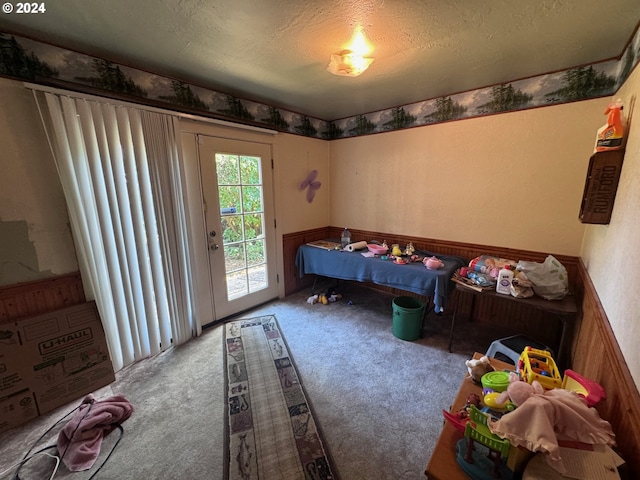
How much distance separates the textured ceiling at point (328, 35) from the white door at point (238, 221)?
679mm

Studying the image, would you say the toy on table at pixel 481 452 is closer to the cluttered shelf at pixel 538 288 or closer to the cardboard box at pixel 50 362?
the cluttered shelf at pixel 538 288

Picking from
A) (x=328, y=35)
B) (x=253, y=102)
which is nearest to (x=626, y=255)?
(x=328, y=35)

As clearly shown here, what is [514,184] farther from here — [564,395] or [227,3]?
[227,3]

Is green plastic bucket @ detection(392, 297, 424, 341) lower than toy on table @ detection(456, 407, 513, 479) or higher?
lower

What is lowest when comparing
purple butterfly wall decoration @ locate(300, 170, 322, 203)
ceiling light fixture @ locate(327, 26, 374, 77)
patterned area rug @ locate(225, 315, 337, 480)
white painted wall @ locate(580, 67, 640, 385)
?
patterned area rug @ locate(225, 315, 337, 480)

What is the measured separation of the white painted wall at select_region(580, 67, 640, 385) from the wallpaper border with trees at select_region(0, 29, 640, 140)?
16.5 inches

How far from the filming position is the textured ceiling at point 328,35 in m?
1.36

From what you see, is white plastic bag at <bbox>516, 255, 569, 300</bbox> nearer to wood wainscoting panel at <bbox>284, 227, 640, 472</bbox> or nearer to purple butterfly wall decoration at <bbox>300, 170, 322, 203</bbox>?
wood wainscoting panel at <bbox>284, 227, 640, 472</bbox>

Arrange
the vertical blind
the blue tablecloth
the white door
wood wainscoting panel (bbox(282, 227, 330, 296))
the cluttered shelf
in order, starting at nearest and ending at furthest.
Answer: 1. the vertical blind
2. the cluttered shelf
3. the blue tablecloth
4. the white door
5. wood wainscoting panel (bbox(282, 227, 330, 296))

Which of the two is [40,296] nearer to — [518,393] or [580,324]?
[518,393]

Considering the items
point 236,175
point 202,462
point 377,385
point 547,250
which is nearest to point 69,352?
point 202,462

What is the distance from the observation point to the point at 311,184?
11.8ft

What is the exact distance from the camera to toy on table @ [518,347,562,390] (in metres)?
0.98

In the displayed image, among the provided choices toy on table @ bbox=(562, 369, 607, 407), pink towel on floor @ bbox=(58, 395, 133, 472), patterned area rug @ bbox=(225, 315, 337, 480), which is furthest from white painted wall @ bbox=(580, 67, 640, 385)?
pink towel on floor @ bbox=(58, 395, 133, 472)
